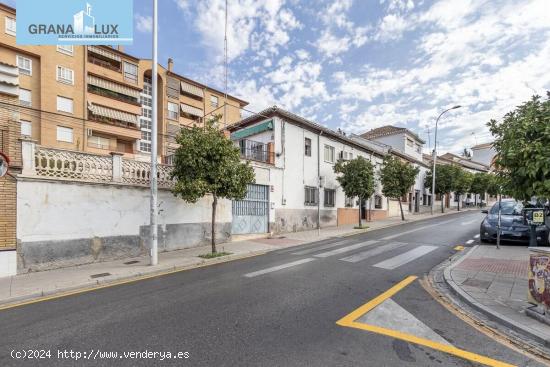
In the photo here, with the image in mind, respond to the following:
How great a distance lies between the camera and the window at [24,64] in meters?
26.4

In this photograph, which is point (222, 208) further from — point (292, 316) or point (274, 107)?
point (292, 316)

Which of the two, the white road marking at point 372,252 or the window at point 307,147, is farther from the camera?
the window at point 307,147

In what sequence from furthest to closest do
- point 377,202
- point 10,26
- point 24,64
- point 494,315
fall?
point 377,202 → point 24,64 → point 10,26 → point 494,315

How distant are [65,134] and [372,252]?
31.4 meters

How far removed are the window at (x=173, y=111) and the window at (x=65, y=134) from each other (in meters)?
14.0

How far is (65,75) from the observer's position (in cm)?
2875

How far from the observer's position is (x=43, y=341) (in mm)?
3891

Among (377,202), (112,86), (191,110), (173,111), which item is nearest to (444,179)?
(377,202)

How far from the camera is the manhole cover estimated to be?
19.9 feet

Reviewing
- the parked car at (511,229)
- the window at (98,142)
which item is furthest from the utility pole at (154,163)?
the window at (98,142)

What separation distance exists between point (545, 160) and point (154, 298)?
23.0 feet

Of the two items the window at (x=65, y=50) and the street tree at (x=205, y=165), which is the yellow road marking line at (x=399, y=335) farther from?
the window at (x=65, y=50)

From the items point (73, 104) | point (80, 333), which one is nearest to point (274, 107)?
point (80, 333)

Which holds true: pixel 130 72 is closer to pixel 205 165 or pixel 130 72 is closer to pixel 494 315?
pixel 205 165
